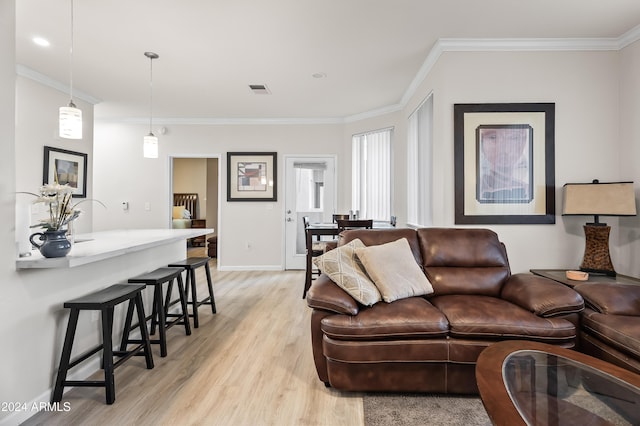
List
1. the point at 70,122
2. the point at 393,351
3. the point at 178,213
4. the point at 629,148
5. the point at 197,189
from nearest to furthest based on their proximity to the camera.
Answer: the point at 393,351, the point at 70,122, the point at 629,148, the point at 178,213, the point at 197,189

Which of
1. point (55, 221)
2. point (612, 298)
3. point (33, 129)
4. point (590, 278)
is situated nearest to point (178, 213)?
point (33, 129)

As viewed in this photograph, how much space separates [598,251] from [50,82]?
593 centimetres

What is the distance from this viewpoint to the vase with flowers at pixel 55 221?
1.74 m

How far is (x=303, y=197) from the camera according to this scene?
221 inches

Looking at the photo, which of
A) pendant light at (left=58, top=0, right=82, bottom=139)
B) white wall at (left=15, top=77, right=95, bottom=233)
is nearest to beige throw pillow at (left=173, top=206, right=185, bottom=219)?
white wall at (left=15, top=77, right=95, bottom=233)

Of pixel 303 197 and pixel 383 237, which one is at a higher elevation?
pixel 303 197

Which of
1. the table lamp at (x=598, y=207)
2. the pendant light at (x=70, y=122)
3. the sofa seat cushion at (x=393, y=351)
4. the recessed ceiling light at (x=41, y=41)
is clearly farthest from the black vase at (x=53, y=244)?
the table lamp at (x=598, y=207)

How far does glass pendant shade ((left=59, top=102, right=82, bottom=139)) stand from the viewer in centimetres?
224

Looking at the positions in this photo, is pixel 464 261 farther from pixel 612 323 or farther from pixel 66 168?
pixel 66 168

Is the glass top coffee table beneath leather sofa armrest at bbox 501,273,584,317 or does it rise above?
beneath

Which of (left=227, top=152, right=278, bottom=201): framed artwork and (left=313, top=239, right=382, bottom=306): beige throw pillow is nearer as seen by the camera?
(left=313, top=239, right=382, bottom=306): beige throw pillow

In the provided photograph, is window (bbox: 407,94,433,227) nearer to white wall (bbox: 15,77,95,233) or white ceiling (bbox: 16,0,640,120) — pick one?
white ceiling (bbox: 16,0,640,120)

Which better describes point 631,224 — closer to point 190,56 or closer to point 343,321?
point 343,321

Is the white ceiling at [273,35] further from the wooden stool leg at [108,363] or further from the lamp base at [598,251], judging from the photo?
the wooden stool leg at [108,363]
